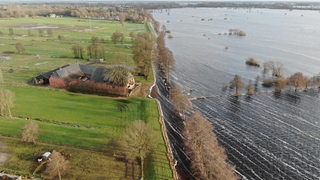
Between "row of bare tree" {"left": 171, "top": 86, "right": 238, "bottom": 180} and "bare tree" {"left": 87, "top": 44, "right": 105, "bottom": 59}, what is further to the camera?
"bare tree" {"left": 87, "top": 44, "right": 105, "bottom": 59}

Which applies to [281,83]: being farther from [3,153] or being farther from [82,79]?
[3,153]

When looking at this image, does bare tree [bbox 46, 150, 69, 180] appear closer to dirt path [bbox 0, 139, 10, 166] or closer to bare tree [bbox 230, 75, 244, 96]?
dirt path [bbox 0, 139, 10, 166]

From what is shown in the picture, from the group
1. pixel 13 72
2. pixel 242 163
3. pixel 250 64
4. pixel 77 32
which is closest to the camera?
pixel 242 163

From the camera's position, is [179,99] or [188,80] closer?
[179,99]

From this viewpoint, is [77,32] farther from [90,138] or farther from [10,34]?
[90,138]

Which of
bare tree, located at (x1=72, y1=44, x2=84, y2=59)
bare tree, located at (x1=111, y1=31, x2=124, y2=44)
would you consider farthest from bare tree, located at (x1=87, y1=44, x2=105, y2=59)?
bare tree, located at (x1=111, y1=31, x2=124, y2=44)

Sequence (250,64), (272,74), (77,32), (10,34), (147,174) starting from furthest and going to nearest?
(77,32), (10,34), (250,64), (272,74), (147,174)

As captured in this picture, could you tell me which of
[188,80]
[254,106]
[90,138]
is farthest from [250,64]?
[90,138]
